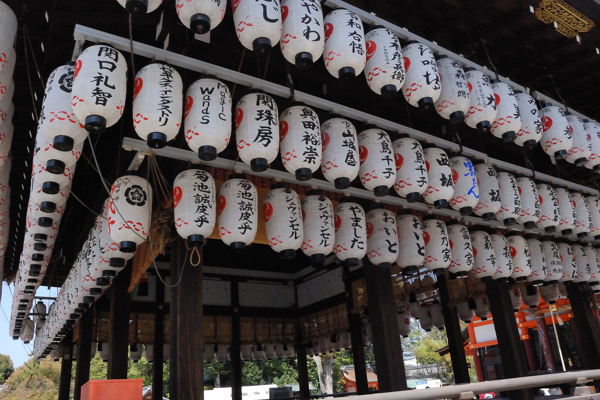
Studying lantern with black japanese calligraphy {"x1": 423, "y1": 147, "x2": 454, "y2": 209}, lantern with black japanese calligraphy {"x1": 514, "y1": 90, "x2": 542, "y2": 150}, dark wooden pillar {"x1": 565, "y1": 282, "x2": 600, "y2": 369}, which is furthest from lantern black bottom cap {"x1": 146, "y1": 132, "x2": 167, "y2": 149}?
dark wooden pillar {"x1": 565, "y1": 282, "x2": 600, "y2": 369}

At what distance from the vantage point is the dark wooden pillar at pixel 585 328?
776 centimetres

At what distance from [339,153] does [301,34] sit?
130 cm

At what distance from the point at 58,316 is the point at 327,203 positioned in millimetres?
6415

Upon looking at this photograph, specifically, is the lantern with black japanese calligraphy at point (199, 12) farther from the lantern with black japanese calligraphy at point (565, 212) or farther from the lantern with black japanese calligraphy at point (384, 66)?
the lantern with black japanese calligraphy at point (565, 212)

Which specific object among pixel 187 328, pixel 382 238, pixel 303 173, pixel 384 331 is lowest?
pixel 384 331

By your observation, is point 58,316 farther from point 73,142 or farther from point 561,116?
point 561,116

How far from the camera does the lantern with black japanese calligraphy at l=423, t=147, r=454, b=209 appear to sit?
4953 millimetres

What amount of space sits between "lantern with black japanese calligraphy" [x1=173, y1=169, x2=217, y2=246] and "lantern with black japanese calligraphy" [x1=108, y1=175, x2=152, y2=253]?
528 millimetres

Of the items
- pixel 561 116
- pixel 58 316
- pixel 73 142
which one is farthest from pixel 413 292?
pixel 73 142

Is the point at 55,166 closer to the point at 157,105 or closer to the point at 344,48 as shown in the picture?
the point at 157,105

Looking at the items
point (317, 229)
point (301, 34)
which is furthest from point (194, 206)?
point (301, 34)

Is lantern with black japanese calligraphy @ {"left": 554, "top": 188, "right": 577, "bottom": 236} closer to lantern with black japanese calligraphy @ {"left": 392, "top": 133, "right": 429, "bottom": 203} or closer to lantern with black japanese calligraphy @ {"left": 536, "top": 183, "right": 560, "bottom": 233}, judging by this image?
lantern with black japanese calligraphy @ {"left": 536, "top": 183, "right": 560, "bottom": 233}

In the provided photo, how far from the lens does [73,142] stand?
344 cm

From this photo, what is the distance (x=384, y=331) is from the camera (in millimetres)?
5316
